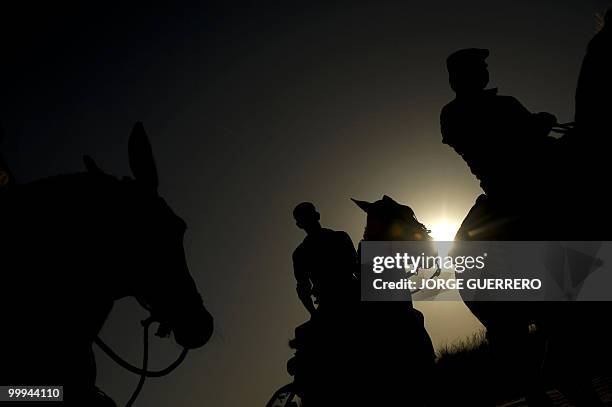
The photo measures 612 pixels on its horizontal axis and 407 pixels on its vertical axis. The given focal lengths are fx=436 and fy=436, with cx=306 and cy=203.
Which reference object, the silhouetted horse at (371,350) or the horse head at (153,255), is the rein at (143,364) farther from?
the silhouetted horse at (371,350)

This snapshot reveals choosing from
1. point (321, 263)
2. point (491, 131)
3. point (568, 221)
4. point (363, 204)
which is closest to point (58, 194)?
point (491, 131)

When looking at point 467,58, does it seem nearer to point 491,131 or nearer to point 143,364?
point 491,131

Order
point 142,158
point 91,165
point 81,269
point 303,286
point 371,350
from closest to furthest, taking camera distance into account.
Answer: point 81,269 < point 91,165 < point 142,158 < point 371,350 < point 303,286

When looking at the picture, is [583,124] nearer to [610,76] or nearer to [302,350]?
[610,76]

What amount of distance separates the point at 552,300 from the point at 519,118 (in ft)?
5.26

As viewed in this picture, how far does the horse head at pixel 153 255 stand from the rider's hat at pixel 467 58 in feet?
9.47

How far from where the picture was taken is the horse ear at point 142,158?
3.25 metres

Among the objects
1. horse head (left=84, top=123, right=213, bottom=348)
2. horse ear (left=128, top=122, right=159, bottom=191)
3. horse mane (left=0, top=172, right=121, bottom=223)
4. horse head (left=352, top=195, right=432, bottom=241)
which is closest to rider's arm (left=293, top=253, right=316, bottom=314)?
horse head (left=352, top=195, right=432, bottom=241)

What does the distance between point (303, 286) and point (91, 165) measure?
4.42 meters

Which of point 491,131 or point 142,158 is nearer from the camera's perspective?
point 142,158

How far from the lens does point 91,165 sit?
3176mm

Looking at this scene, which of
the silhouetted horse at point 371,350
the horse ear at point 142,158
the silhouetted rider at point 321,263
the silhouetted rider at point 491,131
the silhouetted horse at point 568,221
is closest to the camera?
the silhouetted horse at point 568,221

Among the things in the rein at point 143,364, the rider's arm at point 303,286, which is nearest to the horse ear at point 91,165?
the rein at point 143,364

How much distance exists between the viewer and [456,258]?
4.32 meters
